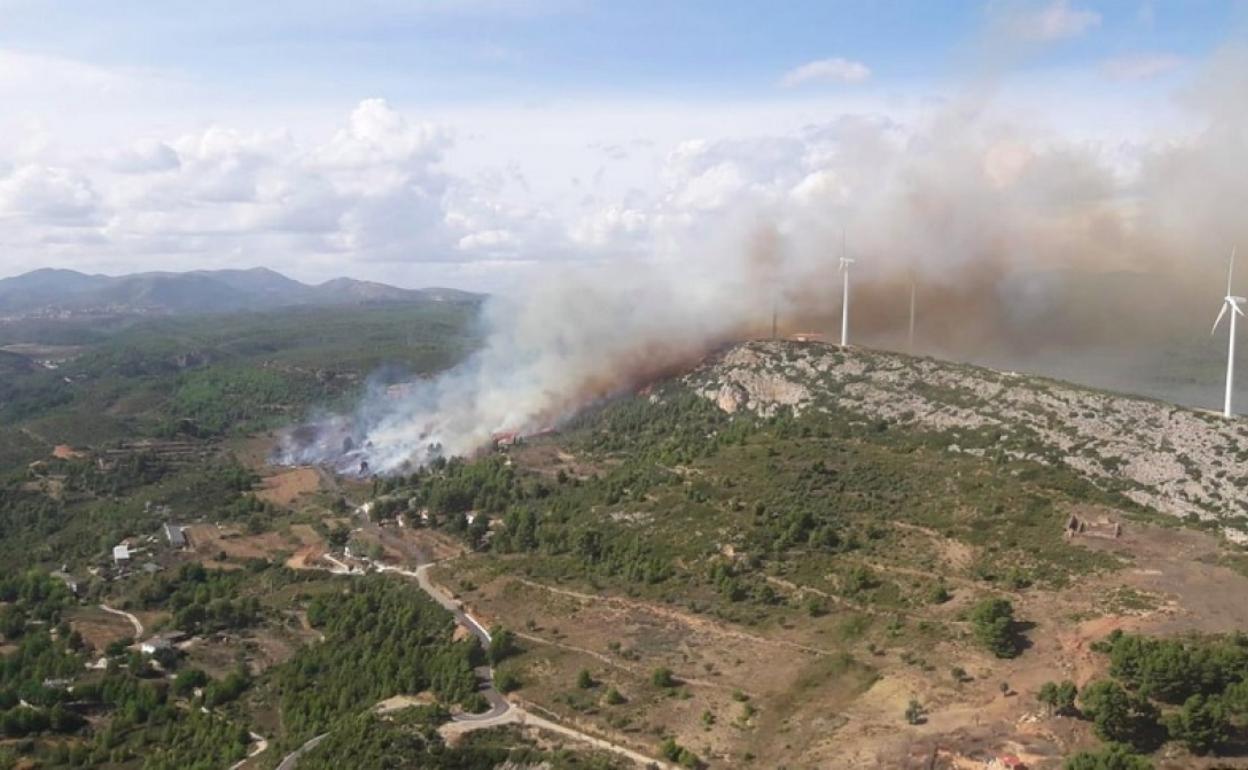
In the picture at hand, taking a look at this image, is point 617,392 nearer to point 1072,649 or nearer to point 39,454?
point 1072,649

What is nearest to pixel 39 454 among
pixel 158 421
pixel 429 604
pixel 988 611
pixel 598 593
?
pixel 158 421

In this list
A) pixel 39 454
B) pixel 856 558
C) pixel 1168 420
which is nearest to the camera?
pixel 856 558

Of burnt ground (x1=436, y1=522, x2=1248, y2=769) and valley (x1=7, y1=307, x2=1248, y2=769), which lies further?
valley (x1=7, y1=307, x2=1248, y2=769)

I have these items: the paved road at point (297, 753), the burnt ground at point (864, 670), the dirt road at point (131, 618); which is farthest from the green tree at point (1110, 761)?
the dirt road at point (131, 618)

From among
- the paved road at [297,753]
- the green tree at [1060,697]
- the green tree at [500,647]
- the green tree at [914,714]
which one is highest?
the green tree at [1060,697]

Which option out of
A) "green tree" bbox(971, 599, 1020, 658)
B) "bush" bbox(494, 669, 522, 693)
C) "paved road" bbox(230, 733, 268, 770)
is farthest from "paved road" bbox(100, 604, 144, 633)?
"green tree" bbox(971, 599, 1020, 658)

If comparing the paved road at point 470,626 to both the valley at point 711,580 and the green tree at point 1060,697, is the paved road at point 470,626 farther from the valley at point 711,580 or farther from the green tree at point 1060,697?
the green tree at point 1060,697

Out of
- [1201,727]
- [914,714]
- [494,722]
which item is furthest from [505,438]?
[1201,727]

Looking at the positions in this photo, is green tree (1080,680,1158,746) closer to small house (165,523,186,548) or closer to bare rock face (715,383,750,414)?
bare rock face (715,383,750,414)

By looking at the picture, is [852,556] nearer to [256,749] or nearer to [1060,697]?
[1060,697]
